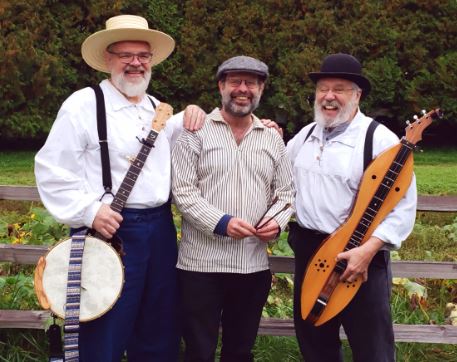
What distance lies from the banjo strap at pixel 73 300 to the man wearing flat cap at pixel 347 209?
111 cm

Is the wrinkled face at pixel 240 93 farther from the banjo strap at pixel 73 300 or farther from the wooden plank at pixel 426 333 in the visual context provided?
the wooden plank at pixel 426 333

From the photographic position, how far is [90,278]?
3338 mm

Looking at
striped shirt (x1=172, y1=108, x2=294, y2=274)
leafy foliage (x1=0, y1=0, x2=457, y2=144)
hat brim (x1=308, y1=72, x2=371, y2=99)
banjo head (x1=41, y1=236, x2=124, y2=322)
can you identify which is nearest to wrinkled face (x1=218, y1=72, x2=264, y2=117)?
striped shirt (x1=172, y1=108, x2=294, y2=274)

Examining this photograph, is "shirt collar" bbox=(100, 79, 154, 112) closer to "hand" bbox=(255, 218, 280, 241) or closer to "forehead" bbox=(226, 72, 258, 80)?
"forehead" bbox=(226, 72, 258, 80)

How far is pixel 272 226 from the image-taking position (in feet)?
11.3

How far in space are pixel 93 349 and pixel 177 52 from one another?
11.3 meters

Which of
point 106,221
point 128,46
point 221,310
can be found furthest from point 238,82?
point 221,310

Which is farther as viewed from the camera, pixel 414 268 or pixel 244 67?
pixel 414 268

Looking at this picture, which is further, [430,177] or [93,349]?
[430,177]

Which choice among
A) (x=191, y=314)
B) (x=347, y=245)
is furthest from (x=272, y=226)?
(x=191, y=314)

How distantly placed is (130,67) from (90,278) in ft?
3.51

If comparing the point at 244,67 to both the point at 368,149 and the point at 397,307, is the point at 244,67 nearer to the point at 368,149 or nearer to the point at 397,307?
the point at 368,149

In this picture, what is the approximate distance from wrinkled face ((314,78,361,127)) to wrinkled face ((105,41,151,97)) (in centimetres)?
91

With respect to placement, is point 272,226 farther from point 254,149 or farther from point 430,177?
point 430,177
